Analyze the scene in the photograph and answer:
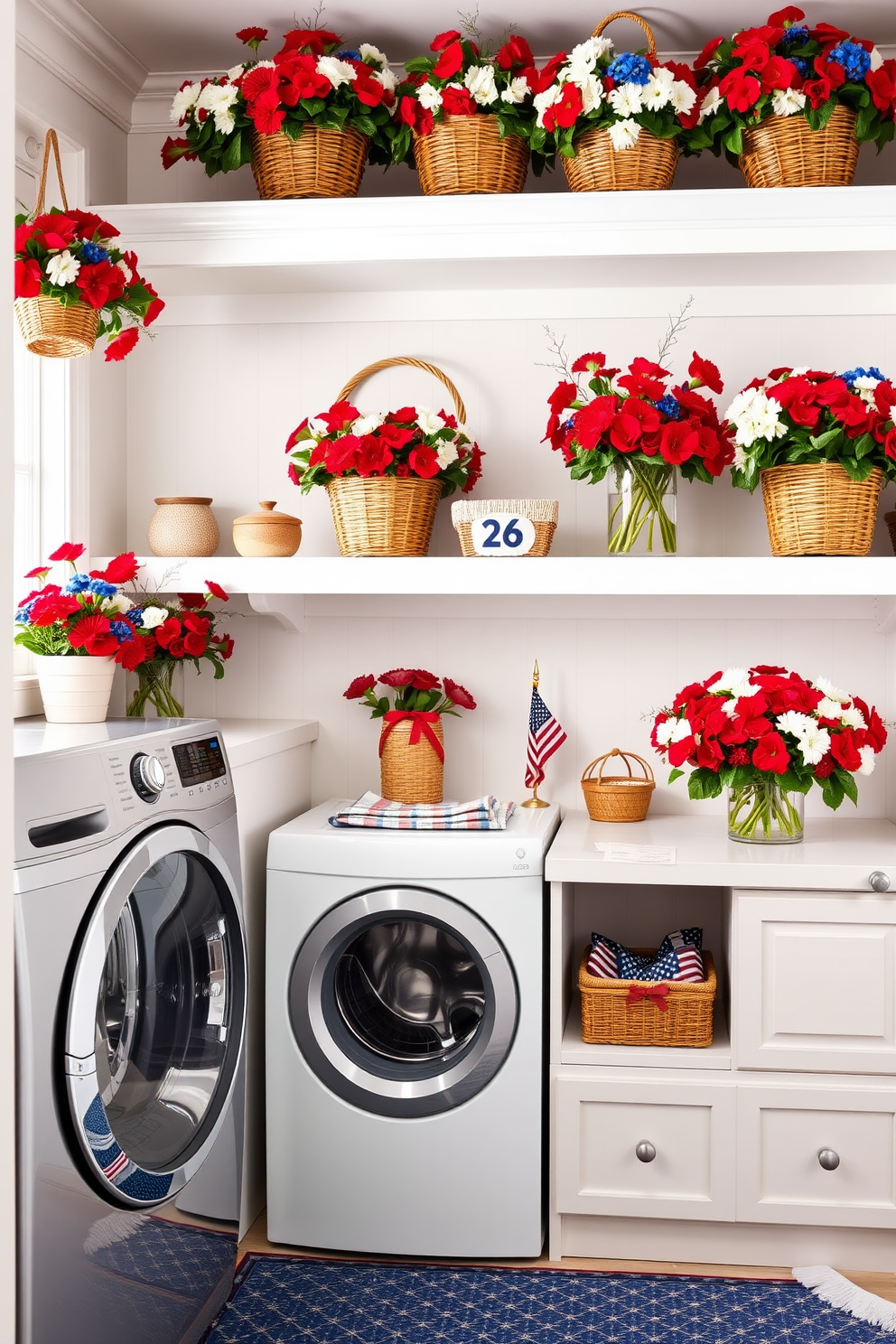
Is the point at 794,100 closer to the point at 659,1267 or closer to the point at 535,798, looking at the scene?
the point at 535,798

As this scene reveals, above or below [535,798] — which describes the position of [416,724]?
above

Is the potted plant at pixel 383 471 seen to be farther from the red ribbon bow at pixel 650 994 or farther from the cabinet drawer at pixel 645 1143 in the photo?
the cabinet drawer at pixel 645 1143

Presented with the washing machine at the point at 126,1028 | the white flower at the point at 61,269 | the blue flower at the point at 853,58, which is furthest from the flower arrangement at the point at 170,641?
the blue flower at the point at 853,58

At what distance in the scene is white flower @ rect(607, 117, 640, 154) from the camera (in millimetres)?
2340

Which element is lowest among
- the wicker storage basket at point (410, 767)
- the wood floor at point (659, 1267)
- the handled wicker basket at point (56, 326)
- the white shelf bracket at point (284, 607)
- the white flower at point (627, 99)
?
the wood floor at point (659, 1267)

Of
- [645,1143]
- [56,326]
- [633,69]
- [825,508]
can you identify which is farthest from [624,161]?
[645,1143]

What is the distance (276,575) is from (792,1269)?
1760 mm

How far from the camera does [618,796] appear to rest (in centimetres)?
262

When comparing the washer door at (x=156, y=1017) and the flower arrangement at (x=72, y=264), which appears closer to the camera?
the washer door at (x=156, y=1017)

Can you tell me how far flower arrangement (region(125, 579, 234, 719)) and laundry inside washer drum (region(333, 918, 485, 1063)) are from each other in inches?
25.1

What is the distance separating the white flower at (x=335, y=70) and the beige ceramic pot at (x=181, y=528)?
93 centimetres

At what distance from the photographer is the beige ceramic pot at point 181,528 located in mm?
2641

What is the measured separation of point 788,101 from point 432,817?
161cm

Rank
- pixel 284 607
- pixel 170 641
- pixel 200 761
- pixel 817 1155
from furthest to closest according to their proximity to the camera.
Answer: pixel 284 607
pixel 170 641
pixel 817 1155
pixel 200 761
